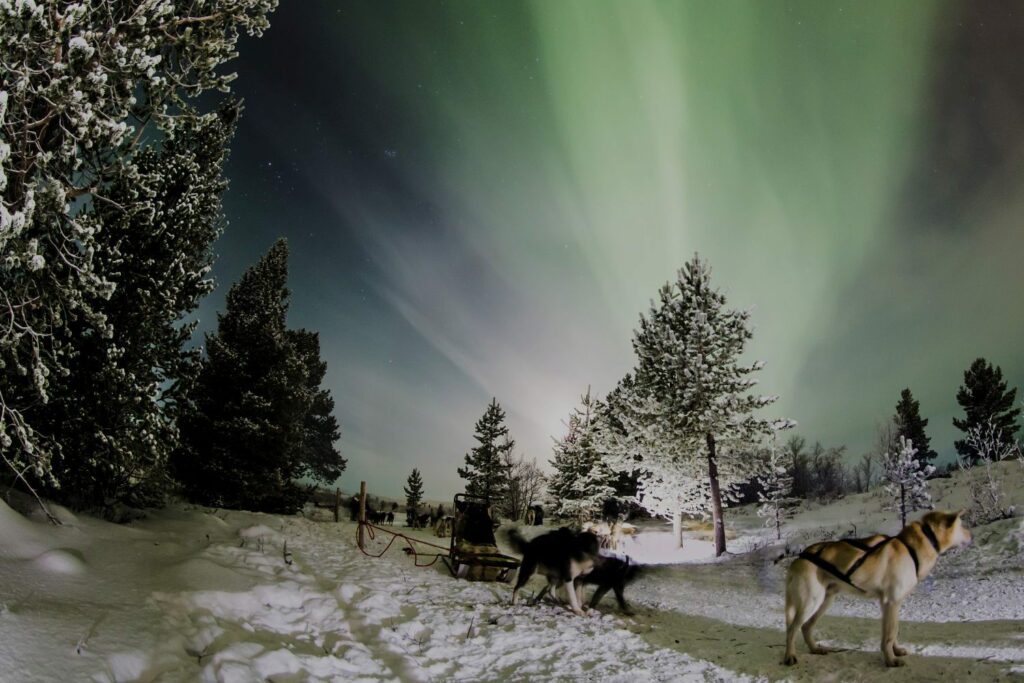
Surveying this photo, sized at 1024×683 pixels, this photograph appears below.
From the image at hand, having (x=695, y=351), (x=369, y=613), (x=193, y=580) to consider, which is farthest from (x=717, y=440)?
(x=193, y=580)

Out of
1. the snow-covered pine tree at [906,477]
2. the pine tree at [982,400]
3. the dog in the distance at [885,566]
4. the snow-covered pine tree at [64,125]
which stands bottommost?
the dog in the distance at [885,566]

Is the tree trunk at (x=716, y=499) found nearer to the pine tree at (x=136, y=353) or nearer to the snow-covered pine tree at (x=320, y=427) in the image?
the pine tree at (x=136, y=353)

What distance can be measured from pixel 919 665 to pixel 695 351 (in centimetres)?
1962

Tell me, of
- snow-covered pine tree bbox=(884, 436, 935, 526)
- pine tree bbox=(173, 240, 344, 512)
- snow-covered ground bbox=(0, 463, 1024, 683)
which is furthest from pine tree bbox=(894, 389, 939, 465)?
pine tree bbox=(173, 240, 344, 512)

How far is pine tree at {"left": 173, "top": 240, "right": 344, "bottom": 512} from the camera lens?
21203 mm

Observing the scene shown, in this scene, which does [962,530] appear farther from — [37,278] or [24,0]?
[37,278]

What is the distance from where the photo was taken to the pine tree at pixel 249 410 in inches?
835

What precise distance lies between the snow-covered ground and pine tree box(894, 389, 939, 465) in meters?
39.3

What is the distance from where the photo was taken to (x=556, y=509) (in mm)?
33688

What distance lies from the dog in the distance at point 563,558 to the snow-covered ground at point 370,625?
51cm

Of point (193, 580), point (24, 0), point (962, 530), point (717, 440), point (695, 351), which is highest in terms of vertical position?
point (695, 351)

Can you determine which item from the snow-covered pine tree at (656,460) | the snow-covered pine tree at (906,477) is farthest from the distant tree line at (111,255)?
the snow-covered pine tree at (906,477)

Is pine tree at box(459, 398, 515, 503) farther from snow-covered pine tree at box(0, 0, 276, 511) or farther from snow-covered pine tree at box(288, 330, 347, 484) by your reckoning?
snow-covered pine tree at box(0, 0, 276, 511)

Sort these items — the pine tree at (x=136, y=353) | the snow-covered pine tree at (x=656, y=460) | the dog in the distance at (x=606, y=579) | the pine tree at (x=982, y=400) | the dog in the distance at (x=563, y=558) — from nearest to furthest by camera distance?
1. the dog in the distance at (x=563, y=558)
2. the dog in the distance at (x=606, y=579)
3. the pine tree at (x=136, y=353)
4. the snow-covered pine tree at (x=656, y=460)
5. the pine tree at (x=982, y=400)
